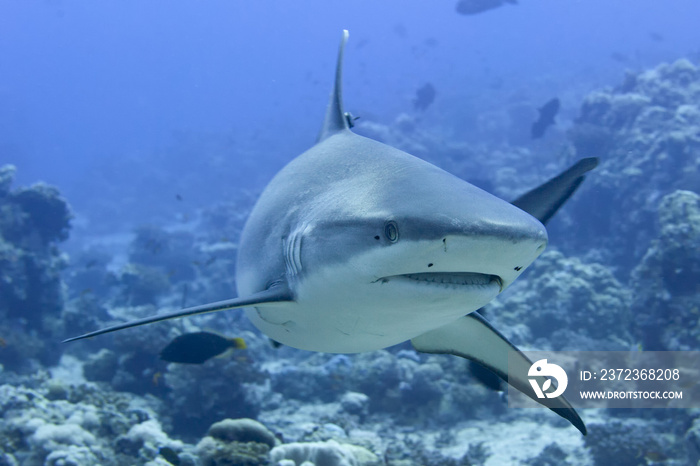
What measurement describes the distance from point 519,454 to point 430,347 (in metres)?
4.22

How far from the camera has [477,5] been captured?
25031mm

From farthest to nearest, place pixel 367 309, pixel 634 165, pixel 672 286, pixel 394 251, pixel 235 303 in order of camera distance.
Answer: pixel 634 165
pixel 672 286
pixel 235 303
pixel 367 309
pixel 394 251

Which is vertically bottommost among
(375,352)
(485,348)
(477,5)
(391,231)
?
(485,348)

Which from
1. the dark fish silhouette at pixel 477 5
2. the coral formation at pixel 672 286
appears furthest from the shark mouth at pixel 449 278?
the dark fish silhouette at pixel 477 5

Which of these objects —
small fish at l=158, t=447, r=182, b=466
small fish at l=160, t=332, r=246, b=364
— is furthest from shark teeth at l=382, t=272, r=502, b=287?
small fish at l=160, t=332, r=246, b=364

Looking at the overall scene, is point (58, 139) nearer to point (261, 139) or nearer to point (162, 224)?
point (261, 139)

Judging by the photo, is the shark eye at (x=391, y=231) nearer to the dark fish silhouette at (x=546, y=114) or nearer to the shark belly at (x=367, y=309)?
the shark belly at (x=367, y=309)

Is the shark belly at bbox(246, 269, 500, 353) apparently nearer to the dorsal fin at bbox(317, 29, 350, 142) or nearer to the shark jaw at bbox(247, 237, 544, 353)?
the shark jaw at bbox(247, 237, 544, 353)

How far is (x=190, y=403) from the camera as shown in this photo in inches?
273

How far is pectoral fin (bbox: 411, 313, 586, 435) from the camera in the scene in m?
2.62

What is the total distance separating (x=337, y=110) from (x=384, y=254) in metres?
2.50

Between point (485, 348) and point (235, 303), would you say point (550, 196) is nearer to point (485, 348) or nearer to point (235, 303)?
point (485, 348)

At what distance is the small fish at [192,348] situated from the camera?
5.31 meters

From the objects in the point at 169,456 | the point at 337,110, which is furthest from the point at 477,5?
the point at 169,456
